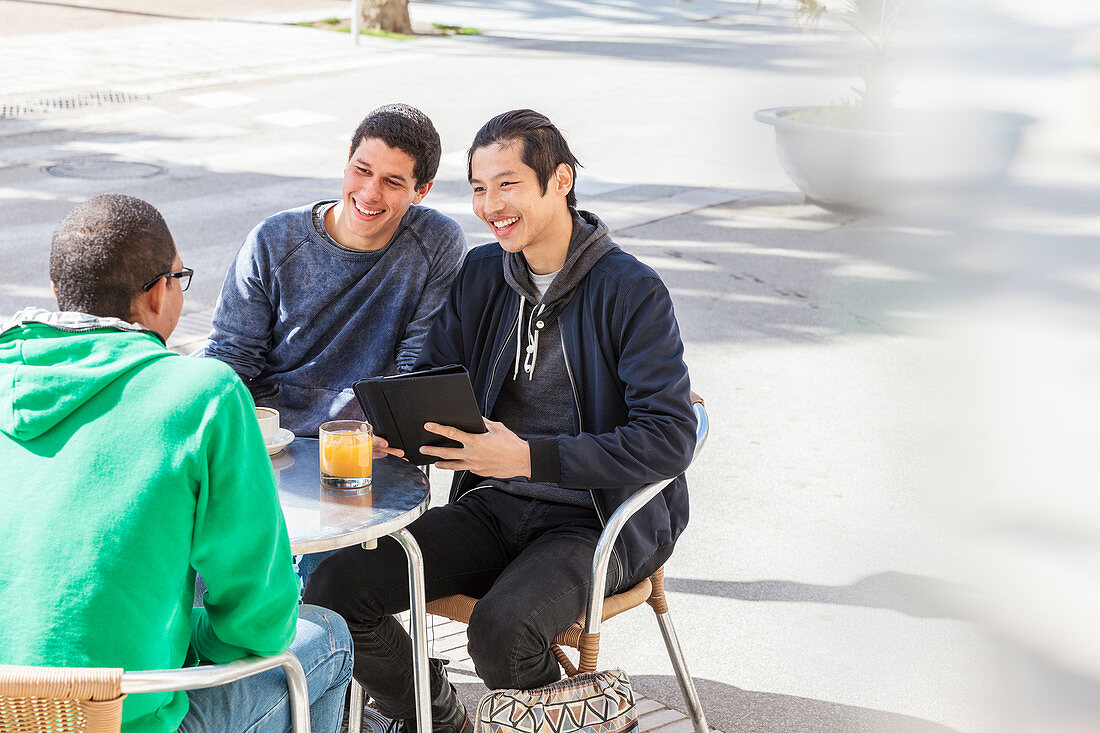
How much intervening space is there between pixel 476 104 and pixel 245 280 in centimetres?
979

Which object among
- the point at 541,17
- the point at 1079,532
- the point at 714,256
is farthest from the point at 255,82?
the point at 1079,532

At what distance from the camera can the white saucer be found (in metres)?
2.28

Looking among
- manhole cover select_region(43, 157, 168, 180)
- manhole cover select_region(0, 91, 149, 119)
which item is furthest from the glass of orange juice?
manhole cover select_region(0, 91, 149, 119)

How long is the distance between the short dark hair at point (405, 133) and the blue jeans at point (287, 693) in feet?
3.90

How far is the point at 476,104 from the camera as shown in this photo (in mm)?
12219

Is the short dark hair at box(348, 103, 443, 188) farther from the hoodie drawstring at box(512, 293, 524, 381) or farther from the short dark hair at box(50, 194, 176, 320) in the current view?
the short dark hair at box(50, 194, 176, 320)

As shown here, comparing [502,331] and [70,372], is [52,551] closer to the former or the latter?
[70,372]

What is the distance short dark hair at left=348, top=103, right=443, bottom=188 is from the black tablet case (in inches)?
27.7

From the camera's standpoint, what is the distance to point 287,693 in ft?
6.06

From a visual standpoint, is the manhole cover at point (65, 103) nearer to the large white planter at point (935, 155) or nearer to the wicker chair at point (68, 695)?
the wicker chair at point (68, 695)

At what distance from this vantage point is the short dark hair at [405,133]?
2.73 m

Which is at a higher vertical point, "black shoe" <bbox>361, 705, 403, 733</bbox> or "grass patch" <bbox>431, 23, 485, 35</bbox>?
"grass patch" <bbox>431, 23, 485, 35</bbox>

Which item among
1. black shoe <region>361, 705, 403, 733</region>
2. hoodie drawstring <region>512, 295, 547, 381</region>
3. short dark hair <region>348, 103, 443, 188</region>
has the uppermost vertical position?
short dark hair <region>348, 103, 443, 188</region>

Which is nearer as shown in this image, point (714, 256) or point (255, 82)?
point (714, 256)
